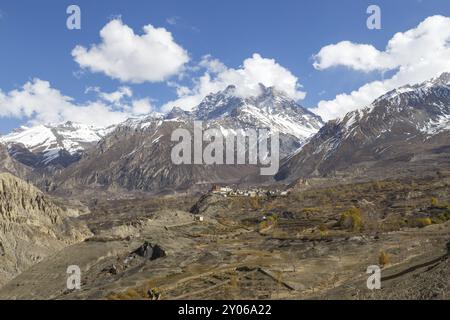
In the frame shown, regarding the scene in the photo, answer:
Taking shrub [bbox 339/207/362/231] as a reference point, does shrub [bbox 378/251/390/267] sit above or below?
below

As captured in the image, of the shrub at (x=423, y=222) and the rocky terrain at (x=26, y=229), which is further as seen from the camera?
the rocky terrain at (x=26, y=229)

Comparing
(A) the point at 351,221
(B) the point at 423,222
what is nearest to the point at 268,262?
(B) the point at 423,222

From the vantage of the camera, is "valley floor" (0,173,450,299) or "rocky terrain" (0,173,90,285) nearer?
"valley floor" (0,173,450,299)

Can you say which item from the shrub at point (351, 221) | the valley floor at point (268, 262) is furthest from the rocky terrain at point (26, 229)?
the shrub at point (351, 221)

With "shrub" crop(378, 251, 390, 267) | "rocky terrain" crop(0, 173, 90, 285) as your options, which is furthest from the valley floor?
"rocky terrain" crop(0, 173, 90, 285)

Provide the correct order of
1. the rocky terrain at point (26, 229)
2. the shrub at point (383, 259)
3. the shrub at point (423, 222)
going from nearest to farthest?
the shrub at point (383, 259)
the shrub at point (423, 222)
the rocky terrain at point (26, 229)

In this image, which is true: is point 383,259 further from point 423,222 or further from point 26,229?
point 26,229

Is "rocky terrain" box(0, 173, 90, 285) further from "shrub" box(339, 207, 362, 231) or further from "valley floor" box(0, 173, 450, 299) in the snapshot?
"shrub" box(339, 207, 362, 231)

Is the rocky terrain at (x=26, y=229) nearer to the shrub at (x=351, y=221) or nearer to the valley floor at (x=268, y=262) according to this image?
the valley floor at (x=268, y=262)

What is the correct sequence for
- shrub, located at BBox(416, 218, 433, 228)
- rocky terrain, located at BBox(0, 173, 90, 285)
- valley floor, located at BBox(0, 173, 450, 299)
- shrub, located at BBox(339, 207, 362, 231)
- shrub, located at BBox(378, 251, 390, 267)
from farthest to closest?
1. shrub, located at BBox(339, 207, 362, 231)
2. rocky terrain, located at BBox(0, 173, 90, 285)
3. shrub, located at BBox(416, 218, 433, 228)
4. shrub, located at BBox(378, 251, 390, 267)
5. valley floor, located at BBox(0, 173, 450, 299)

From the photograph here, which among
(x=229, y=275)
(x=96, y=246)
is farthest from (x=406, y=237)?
(x=96, y=246)
